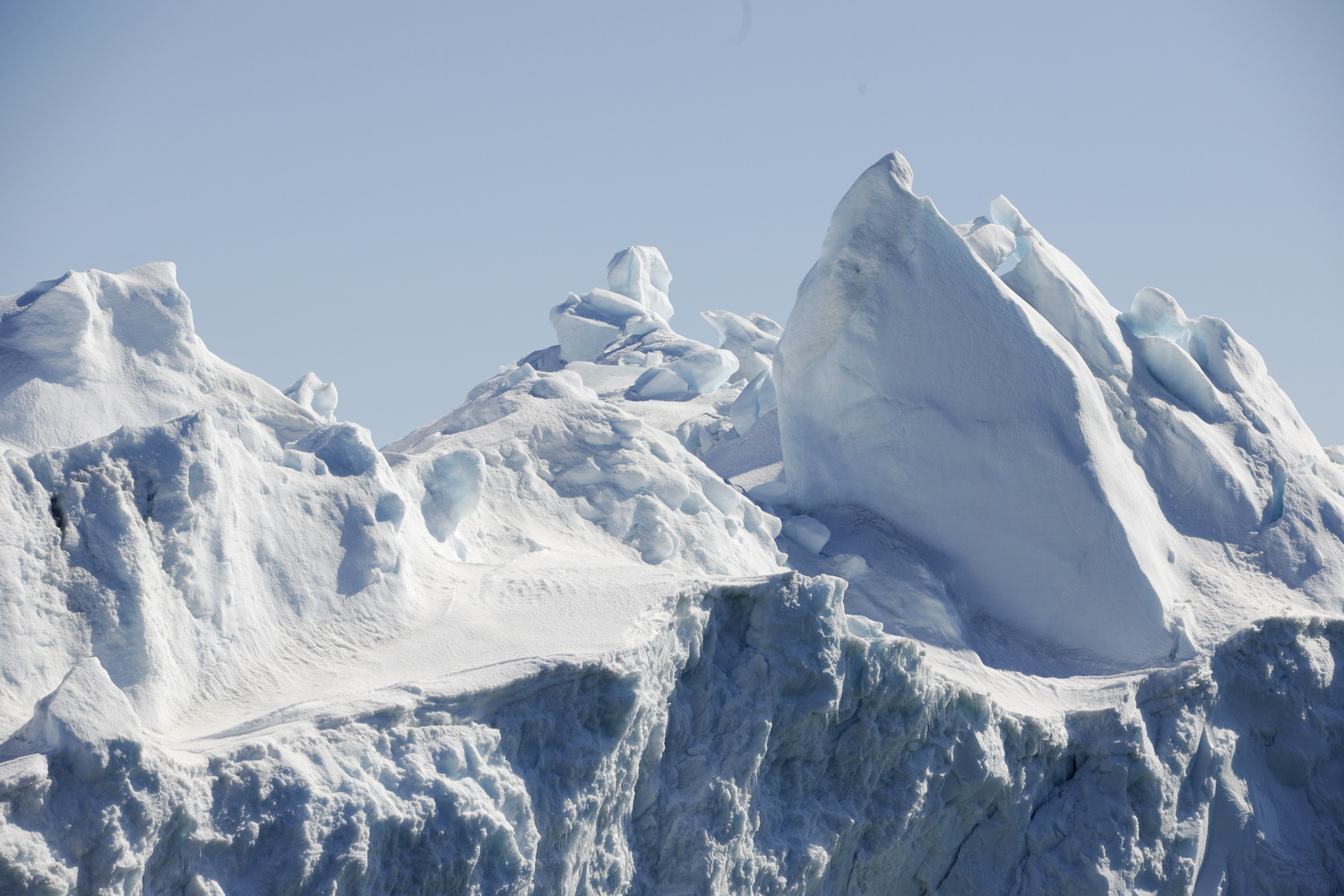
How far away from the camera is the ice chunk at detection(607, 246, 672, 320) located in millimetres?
33406

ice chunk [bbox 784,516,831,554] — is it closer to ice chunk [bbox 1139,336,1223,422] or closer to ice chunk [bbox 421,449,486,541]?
ice chunk [bbox 421,449,486,541]

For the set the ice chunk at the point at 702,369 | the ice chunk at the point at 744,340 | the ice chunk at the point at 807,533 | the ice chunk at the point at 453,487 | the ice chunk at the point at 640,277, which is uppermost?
the ice chunk at the point at 640,277

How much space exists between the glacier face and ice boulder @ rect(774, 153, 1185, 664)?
4cm

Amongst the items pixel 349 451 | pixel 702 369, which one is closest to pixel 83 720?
pixel 349 451

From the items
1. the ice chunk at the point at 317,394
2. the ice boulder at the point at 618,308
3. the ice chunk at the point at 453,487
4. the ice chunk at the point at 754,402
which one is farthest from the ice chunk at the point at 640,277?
the ice chunk at the point at 453,487

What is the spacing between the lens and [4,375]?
11.7m

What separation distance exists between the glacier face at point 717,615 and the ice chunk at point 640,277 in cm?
1559

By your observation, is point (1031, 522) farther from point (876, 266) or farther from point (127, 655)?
point (127, 655)

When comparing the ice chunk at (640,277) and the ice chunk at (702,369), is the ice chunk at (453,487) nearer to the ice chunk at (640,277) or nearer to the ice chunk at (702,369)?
the ice chunk at (702,369)

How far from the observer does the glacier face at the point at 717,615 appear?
748cm

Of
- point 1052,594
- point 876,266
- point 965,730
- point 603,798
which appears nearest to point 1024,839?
point 965,730

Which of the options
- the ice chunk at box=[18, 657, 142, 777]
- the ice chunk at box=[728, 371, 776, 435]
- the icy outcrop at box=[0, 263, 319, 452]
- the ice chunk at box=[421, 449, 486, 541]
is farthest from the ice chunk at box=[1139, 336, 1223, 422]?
the ice chunk at box=[18, 657, 142, 777]

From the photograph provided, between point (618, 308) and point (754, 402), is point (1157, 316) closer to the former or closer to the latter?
point (754, 402)

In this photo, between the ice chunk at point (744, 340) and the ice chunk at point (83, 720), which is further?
the ice chunk at point (744, 340)
